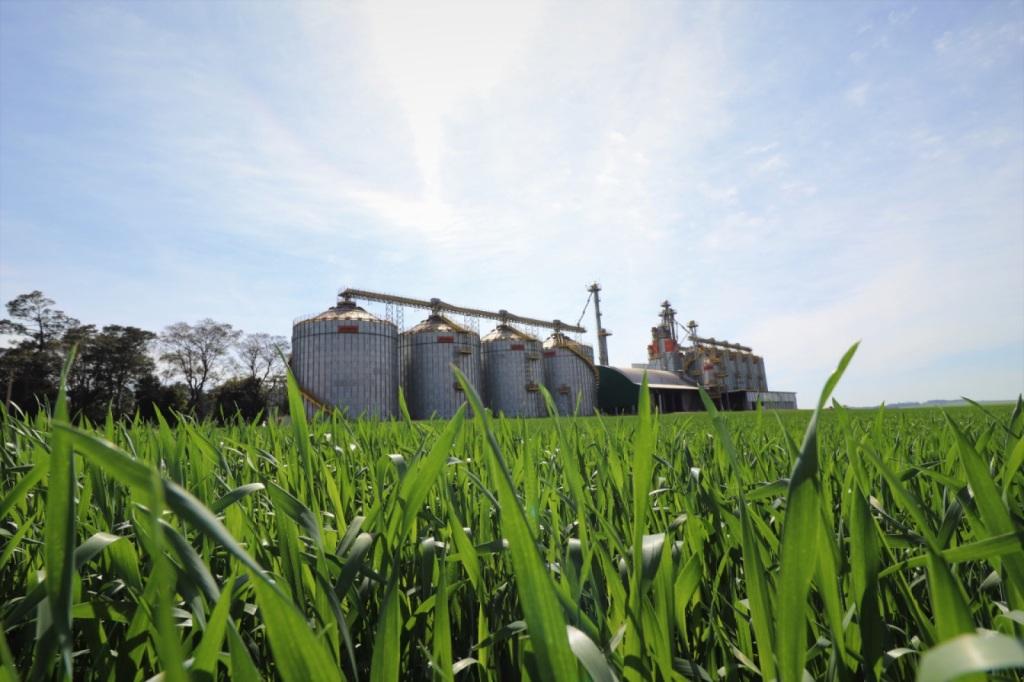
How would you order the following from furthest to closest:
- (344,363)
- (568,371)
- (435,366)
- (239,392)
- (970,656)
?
(239,392) → (568,371) → (435,366) → (344,363) → (970,656)

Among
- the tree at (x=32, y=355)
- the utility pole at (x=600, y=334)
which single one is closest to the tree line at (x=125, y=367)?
the tree at (x=32, y=355)

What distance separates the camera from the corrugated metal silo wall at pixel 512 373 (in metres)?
25.7

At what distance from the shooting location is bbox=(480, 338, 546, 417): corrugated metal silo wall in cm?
2570

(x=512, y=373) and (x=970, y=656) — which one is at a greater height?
(x=512, y=373)

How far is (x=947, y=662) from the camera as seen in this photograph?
0.53 ft

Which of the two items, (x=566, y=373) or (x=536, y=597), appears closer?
(x=536, y=597)

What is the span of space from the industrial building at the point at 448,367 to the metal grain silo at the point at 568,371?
0.06 m

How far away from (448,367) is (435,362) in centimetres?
816

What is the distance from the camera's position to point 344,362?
67.5 feet

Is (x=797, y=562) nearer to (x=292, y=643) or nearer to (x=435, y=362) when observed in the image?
(x=292, y=643)

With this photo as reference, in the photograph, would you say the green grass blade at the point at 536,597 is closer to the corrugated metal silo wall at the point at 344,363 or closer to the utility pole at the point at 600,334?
the corrugated metal silo wall at the point at 344,363

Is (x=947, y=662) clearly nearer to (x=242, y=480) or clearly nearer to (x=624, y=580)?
(x=624, y=580)

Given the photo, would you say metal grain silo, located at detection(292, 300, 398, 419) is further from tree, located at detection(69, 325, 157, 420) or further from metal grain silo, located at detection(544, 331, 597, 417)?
tree, located at detection(69, 325, 157, 420)

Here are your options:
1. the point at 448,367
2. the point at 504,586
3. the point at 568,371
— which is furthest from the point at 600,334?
the point at 504,586
